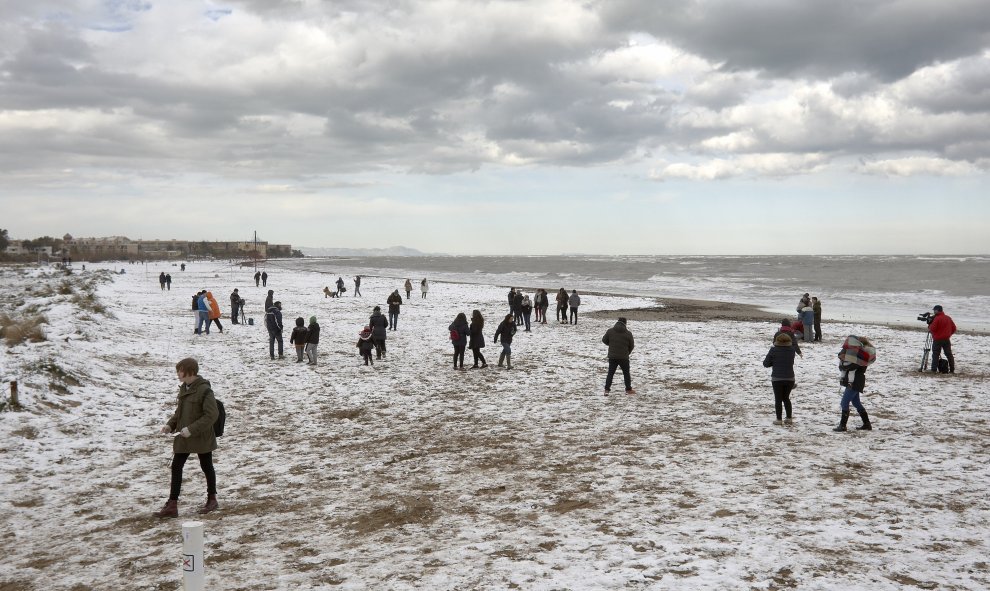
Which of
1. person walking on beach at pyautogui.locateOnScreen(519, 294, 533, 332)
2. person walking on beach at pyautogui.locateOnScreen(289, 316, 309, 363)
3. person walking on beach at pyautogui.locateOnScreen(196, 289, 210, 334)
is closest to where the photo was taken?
person walking on beach at pyautogui.locateOnScreen(289, 316, 309, 363)

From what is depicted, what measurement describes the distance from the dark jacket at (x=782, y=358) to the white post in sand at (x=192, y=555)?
30.7 ft

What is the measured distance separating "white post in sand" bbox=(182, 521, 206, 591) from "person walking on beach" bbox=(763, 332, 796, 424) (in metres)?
9.40

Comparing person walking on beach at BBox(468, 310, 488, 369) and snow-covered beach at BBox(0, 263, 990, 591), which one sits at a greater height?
person walking on beach at BBox(468, 310, 488, 369)

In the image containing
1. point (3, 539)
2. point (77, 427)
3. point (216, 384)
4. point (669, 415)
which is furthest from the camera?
point (216, 384)

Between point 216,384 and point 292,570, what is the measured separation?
10.3 metres

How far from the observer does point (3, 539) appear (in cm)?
676

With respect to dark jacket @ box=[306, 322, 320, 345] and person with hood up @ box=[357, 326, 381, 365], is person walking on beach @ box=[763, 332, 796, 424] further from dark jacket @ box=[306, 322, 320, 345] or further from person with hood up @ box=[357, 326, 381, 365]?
dark jacket @ box=[306, 322, 320, 345]

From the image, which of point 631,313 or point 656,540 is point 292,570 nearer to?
point 656,540

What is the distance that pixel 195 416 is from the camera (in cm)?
689

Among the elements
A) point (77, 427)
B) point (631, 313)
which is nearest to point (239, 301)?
point (77, 427)

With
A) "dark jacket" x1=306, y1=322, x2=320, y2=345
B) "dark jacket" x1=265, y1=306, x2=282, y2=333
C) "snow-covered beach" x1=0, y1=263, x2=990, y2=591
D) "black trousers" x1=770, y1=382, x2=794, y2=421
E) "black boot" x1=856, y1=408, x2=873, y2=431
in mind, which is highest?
"dark jacket" x1=265, y1=306, x2=282, y2=333

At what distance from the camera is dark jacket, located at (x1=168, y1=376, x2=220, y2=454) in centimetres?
686

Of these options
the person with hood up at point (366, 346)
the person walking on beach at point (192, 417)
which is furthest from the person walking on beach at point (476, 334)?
the person walking on beach at point (192, 417)

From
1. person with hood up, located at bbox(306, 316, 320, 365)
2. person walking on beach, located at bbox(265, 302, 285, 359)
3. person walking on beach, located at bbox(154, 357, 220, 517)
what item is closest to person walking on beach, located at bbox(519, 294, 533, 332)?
person with hood up, located at bbox(306, 316, 320, 365)
